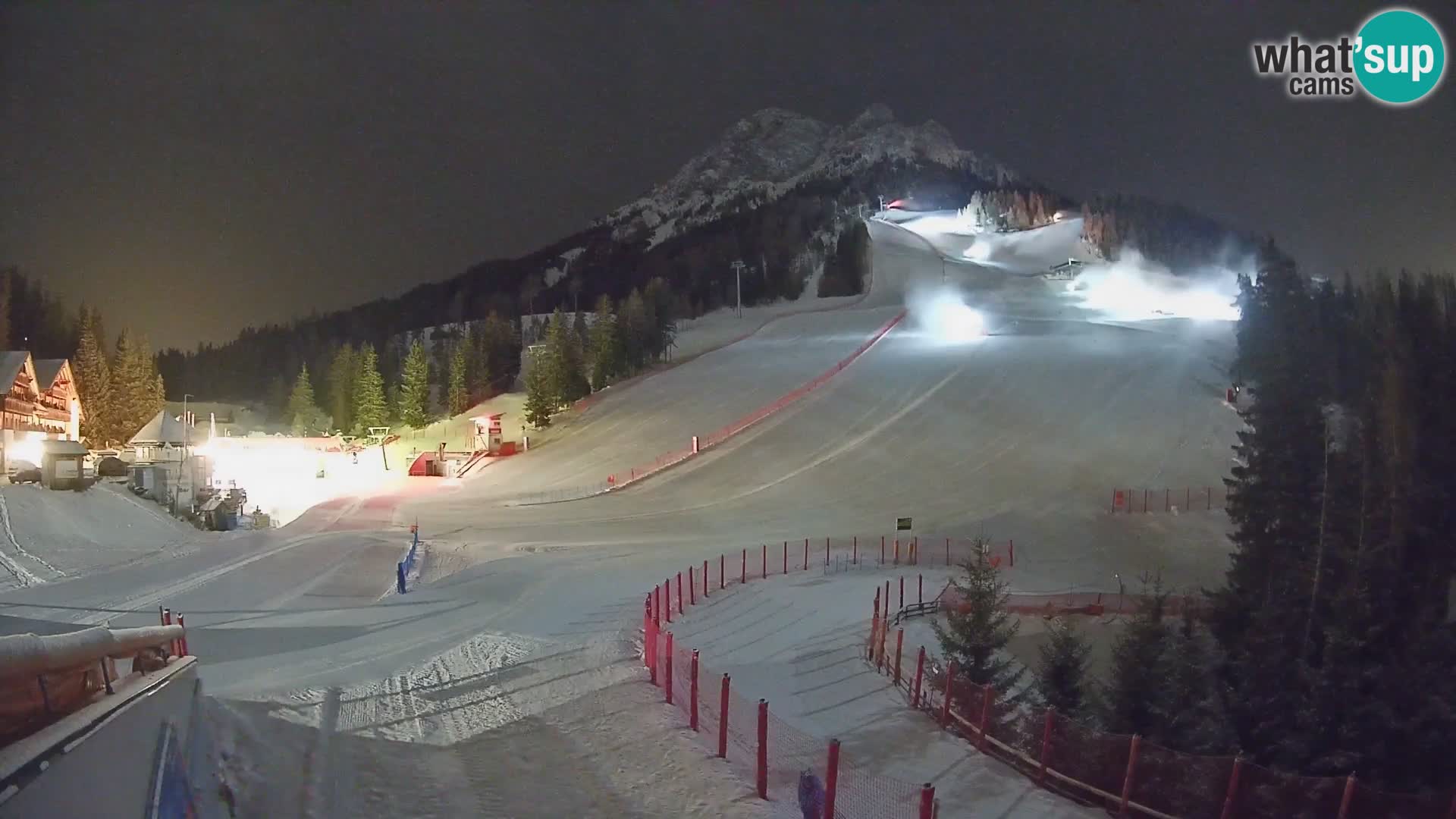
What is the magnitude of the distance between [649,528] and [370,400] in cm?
5338

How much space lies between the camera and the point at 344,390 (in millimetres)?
85875

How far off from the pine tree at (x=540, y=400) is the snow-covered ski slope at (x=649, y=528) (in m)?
3.60

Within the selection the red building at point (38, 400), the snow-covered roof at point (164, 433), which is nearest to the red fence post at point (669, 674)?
the red building at point (38, 400)

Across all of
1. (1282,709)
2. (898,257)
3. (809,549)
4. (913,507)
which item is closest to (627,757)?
(1282,709)

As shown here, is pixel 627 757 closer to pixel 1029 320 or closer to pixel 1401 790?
pixel 1401 790

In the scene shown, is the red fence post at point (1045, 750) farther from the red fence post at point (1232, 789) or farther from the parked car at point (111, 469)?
the parked car at point (111, 469)

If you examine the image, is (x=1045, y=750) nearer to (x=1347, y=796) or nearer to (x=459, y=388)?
(x=1347, y=796)

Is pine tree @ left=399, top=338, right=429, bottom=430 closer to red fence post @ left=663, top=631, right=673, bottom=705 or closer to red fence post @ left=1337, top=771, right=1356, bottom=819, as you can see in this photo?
red fence post @ left=663, top=631, right=673, bottom=705

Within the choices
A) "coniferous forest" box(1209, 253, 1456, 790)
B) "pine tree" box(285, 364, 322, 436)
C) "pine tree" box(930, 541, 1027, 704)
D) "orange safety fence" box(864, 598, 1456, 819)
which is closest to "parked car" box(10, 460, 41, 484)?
"pine tree" box(930, 541, 1027, 704)

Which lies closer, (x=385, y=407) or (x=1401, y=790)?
(x=1401, y=790)

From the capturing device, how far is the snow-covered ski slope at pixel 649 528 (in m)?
9.63

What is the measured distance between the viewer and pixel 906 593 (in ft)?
74.9

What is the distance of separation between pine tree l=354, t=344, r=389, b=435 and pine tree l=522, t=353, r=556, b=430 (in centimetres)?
2129

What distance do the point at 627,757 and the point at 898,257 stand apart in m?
126
